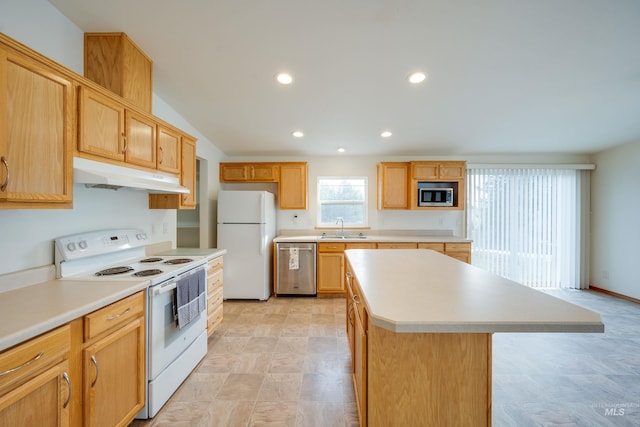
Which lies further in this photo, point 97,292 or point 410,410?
point 97,292

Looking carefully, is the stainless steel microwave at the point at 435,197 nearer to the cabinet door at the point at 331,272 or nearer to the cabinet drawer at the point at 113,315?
the cabinet door at the point at 331,272

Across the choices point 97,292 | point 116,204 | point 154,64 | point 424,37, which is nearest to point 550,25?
point 424,37

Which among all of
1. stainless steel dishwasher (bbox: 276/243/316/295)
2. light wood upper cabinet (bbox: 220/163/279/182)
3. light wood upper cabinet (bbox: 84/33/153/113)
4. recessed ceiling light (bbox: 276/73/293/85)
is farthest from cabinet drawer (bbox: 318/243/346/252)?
light wood upper cabinet (bbox: 84/33/153/113)

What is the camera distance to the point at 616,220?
3918mm

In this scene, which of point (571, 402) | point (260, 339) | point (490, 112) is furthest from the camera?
point (490, 112)

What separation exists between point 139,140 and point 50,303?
122cm

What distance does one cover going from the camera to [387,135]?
3633mm

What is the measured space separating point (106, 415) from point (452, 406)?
1718 millimetres

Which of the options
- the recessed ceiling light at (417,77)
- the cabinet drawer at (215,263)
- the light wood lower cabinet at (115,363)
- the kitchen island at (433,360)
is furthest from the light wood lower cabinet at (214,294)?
the recessed ceiling light at (417,77)

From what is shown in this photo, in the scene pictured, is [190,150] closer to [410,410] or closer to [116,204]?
[116,204]

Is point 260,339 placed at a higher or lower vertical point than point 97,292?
lower

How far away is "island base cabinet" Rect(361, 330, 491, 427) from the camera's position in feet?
3.71

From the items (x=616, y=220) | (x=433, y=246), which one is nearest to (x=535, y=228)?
(x=616, y=220)

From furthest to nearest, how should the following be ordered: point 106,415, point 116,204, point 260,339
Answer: point 260,339 < point 116,204 < point 106,415
